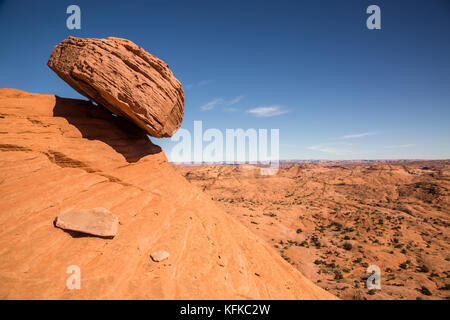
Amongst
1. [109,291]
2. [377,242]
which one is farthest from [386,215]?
[109,291]

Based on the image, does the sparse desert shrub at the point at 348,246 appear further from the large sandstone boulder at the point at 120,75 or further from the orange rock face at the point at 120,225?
the large sandstone boulder at the point at 120,75

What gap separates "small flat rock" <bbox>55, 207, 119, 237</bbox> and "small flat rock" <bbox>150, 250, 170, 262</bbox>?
1.58 meters

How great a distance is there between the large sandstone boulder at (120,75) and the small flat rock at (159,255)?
711 cm

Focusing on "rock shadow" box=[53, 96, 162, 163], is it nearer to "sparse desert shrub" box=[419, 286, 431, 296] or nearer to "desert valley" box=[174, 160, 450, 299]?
"desert valley" box=[174, 160, 450, 299]

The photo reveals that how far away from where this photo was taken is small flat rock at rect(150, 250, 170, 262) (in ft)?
20.6

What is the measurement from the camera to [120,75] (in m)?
9.43

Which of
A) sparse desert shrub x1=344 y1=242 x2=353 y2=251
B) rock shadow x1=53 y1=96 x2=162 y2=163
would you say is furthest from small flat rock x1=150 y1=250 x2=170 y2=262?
sparse desert shrub x1=344 y1=242 x2=353 y2=251

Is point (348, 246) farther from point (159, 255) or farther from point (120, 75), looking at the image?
point (120, 75)

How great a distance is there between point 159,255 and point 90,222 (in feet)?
8.56

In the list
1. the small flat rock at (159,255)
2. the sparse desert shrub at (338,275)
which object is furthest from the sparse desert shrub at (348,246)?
the small flat rock at (159,255)

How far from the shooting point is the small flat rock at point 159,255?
627 cm

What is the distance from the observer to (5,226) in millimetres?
5512

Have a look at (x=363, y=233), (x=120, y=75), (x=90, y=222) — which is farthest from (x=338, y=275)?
(x=120, y=75)
